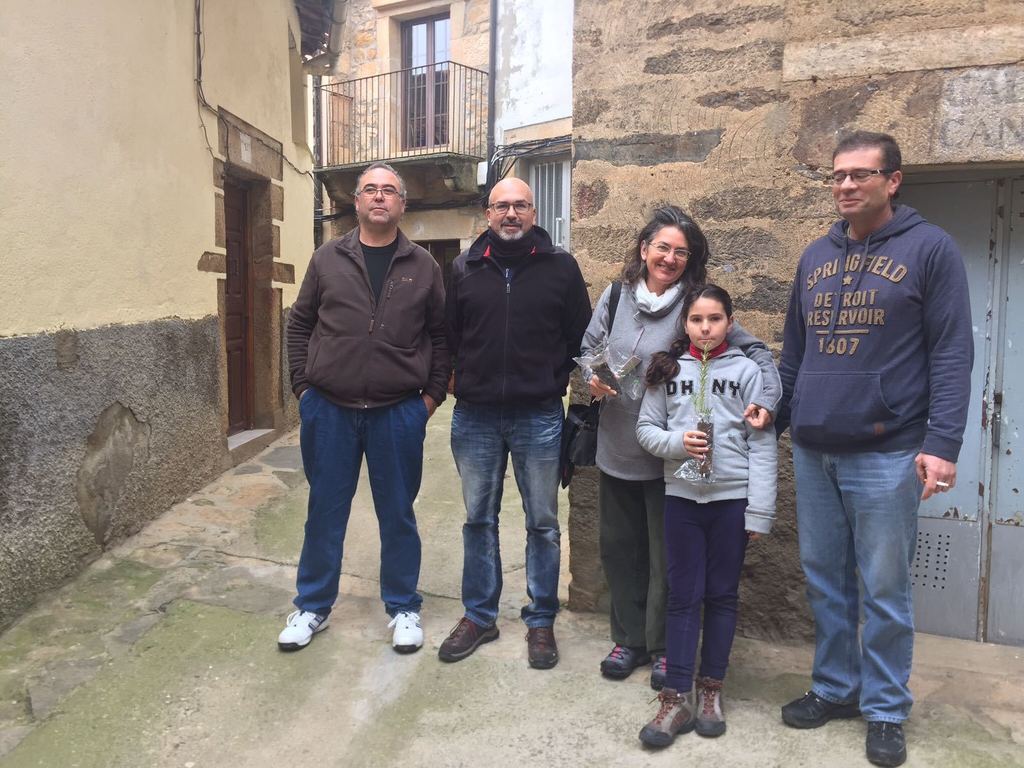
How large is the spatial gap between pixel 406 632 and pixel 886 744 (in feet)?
5.25

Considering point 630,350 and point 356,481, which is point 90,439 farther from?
point 630,350

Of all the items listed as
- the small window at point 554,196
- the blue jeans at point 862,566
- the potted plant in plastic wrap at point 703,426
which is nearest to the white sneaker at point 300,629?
the potted plant in plastic wrap at point 703,426

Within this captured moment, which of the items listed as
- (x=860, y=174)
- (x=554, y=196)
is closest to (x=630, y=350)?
(x=860, y=174)

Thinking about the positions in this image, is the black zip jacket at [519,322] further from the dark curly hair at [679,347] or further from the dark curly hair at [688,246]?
the dark curly hair at [679,347]

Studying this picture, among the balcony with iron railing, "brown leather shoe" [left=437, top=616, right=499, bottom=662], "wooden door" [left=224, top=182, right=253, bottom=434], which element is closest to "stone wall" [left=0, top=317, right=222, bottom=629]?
"wooden door" [left=224, top=182, right=253, bottom=434]

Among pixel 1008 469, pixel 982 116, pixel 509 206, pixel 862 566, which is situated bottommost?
pixel 862 566

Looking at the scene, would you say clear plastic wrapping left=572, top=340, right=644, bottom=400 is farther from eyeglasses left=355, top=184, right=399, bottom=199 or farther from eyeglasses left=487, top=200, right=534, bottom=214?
eyeglasses left=355, top=184, right=399, bottom=199

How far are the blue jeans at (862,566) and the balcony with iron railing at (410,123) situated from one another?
31.0 ft

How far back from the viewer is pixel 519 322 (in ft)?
8.91

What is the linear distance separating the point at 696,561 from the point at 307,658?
1.46m

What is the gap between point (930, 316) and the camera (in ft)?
6.92

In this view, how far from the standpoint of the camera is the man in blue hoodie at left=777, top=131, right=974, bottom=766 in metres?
2.08

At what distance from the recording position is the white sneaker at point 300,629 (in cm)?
293

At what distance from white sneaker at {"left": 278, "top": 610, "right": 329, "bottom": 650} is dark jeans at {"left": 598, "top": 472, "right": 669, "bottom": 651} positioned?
1129mm
